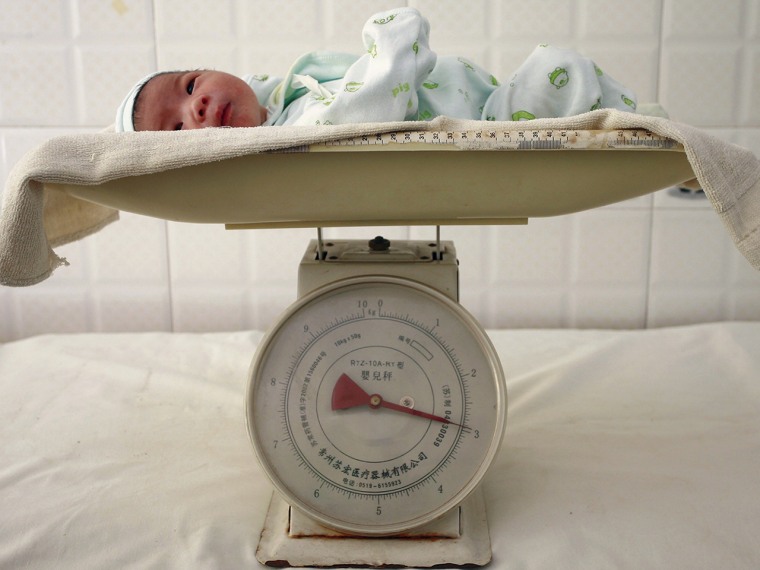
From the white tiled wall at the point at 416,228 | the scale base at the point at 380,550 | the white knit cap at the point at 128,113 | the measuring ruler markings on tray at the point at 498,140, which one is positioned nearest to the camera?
the measuring ruler markings on tray at the point at 498,140

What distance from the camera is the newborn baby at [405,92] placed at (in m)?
0.78

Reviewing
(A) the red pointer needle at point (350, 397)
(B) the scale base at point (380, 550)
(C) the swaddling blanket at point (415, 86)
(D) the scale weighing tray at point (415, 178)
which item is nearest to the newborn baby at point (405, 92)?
(C) the swaddling blanket at point (415, 86)

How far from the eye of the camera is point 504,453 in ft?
3.17

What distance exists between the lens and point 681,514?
0.82 m

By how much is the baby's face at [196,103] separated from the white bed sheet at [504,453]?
31 centimetres

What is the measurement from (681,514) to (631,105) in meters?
0.46

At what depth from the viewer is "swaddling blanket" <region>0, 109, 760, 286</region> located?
62cm

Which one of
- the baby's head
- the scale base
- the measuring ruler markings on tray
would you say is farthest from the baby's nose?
the scale base

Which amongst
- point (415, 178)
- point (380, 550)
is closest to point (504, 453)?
point (380, 550)

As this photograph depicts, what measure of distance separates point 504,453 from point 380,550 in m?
0.27

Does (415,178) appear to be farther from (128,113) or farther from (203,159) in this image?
(128,113)

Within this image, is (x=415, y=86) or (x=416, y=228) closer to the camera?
(x=415, y=86)

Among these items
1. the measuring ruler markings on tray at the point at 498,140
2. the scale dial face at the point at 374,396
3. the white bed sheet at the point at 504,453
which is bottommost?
the white bed sheet at the point at 504,453

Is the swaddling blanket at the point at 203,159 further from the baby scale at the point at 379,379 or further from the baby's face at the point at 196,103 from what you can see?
the baby's face at the point at 196,103
